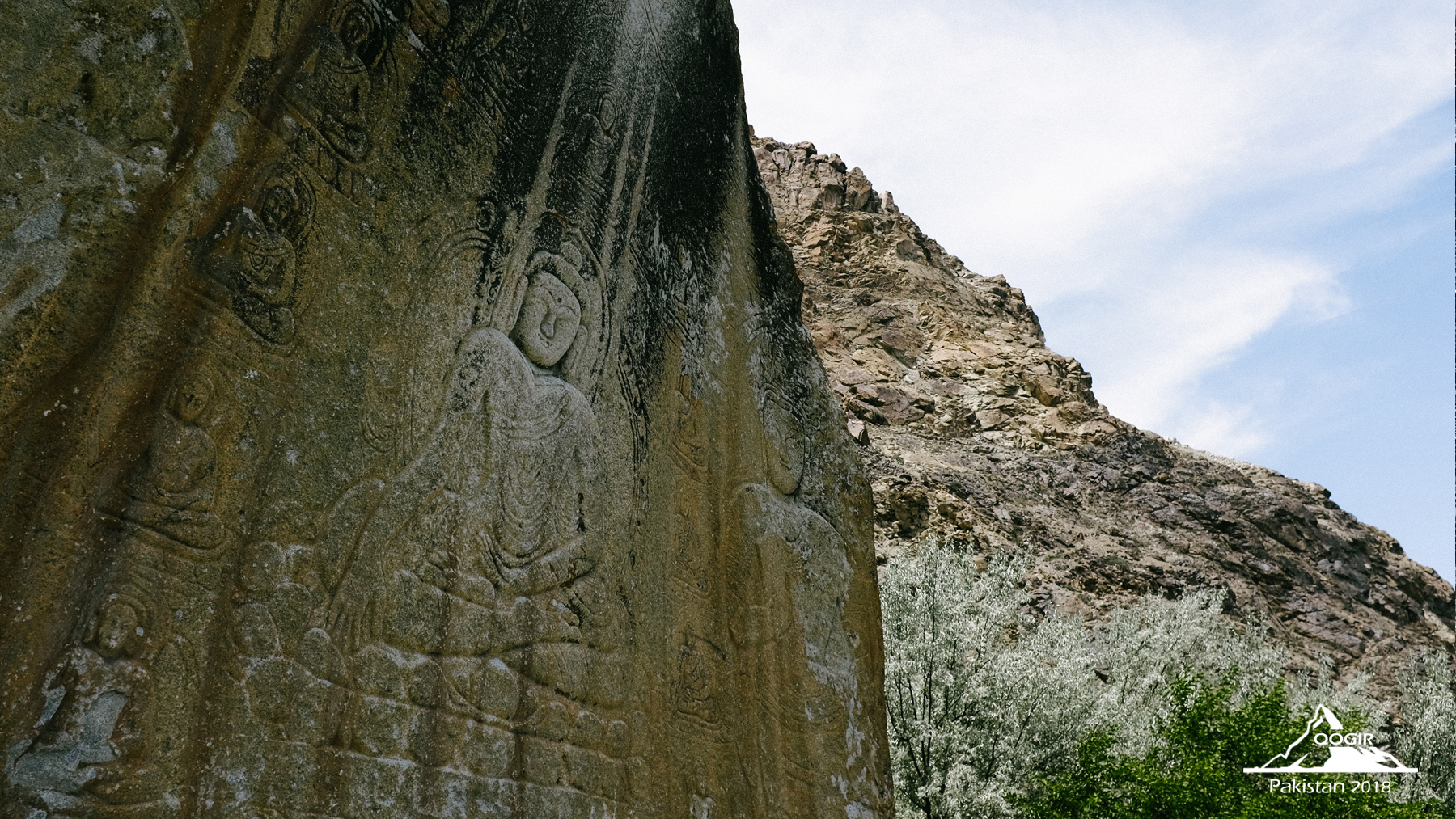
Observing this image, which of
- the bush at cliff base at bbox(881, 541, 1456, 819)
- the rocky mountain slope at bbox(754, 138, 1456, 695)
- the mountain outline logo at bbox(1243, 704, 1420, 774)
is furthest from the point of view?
the rocky mountain slope at bbox(754, 138, 1456, 695)

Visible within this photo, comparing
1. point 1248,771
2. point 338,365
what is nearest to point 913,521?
point 1248,771

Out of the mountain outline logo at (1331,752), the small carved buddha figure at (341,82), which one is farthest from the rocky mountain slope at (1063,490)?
the small carved buddha figure at (341,82)

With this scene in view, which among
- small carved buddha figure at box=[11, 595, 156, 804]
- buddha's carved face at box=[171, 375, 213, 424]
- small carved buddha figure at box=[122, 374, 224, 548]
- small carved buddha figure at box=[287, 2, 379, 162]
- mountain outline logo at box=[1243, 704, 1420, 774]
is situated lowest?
small carved buddha figure at box=[11, 595, 156, 804]

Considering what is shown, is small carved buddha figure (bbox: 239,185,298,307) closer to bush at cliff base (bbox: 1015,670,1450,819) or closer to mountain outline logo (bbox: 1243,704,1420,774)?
bush at cliff base (bbox: 1015,670,1450,819)

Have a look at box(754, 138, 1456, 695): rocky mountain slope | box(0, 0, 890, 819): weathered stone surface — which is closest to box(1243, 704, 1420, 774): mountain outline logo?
box(754, 138, 1456, 695): rocky mountain slope

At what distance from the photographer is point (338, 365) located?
2234mm

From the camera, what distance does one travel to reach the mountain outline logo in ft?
41.2

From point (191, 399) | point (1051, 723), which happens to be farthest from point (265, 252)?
point (1051, 723)

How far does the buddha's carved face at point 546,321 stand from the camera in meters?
2.80

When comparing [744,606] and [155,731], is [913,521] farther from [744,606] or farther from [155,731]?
[155,731]

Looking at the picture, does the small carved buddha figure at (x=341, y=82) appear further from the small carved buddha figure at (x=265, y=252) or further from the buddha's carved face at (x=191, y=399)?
the buddha's carved face at (x=191, y=399)

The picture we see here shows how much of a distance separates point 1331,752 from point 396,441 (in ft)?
Answer: 51.5

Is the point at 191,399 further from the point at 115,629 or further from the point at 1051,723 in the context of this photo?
the point at 1051,723

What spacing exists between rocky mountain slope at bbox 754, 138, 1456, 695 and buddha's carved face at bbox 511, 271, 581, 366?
18.0m
